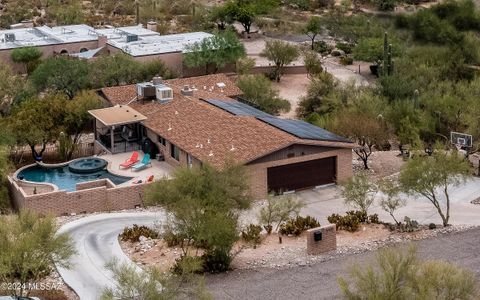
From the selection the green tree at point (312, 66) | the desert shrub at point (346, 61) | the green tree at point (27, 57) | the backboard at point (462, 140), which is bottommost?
the desert shrub at point (346, 61)

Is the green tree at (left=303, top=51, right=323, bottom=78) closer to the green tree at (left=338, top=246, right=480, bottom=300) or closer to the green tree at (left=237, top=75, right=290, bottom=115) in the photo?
the green tree at (left=237, top=75, right=290, bottom=115)

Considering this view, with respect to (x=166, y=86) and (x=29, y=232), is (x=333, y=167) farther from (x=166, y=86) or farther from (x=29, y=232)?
(x=29, y=232)

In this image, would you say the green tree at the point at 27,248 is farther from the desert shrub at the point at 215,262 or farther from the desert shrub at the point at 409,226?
the desert shrub at the point at 409,226

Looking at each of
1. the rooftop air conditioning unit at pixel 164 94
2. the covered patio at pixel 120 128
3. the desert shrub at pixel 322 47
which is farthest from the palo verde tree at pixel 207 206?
the desert shrub at pixel 322 47

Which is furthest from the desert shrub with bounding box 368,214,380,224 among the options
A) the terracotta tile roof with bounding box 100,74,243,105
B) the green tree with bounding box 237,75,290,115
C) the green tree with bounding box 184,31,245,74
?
the green tree with bounding box 184,31,245,74

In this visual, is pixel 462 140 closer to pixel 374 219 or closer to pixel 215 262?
pixel 374 219

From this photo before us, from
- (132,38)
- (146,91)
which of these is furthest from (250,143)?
(132,38)
